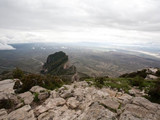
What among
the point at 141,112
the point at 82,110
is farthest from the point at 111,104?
the point at 82,110

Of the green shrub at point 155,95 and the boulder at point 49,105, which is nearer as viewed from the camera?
the boulder at point 49,105

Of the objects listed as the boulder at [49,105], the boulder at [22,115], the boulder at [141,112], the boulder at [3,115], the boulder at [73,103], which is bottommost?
the boulder at [3,115]

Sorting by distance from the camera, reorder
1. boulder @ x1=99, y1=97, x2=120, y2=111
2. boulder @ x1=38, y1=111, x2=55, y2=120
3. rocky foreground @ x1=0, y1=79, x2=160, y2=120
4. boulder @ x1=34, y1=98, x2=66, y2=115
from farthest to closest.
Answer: boulder @ x1=34, y1=98, x2=66, y2=115 < boulder @ x1=99, y1=97, x2=120, y2=111 < boulder @ x1=38, y1=111, x2=55, y2=120 < rocky foreground @ x1=0, y1=79, x2=160, y2=120

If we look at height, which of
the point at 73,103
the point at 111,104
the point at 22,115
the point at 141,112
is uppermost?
the point at 141,112

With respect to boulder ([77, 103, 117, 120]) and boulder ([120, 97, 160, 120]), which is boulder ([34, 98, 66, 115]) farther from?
boulder ([120, 97, 160, 120])

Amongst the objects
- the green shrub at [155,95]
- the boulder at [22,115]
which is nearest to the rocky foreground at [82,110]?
the boulder at [22,115]

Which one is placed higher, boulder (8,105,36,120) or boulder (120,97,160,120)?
boulder (120,97,160,120)

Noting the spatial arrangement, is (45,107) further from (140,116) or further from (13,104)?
(140,116)

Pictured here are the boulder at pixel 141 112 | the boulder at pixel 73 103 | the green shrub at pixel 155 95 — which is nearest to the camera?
the boulder at pixel 141 112

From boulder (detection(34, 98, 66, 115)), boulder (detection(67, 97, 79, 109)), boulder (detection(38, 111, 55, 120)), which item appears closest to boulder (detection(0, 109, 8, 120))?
boulder (detection(34, 98, 66, 115))

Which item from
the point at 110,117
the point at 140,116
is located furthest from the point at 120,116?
the point at 140,116

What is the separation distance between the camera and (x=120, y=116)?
7523 millimetres

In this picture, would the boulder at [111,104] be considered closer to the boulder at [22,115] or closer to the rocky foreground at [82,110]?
the rocky foreground at [82,110]

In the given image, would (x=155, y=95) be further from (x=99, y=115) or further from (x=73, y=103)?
(x=73, y=103)
